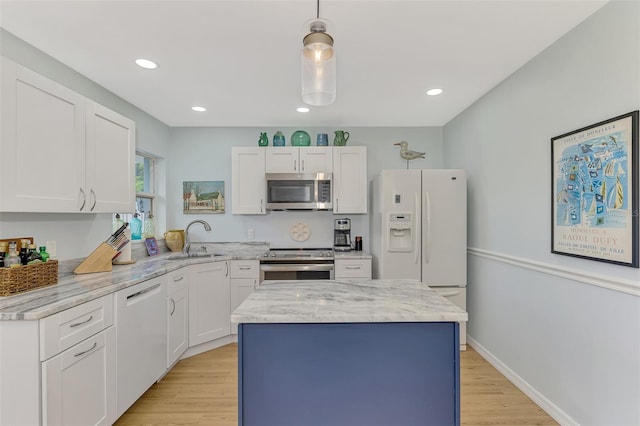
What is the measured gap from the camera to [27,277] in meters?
1.78

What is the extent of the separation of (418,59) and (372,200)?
6.08ft

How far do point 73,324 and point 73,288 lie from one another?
315 millimetres

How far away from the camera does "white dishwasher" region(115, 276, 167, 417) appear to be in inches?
80.3

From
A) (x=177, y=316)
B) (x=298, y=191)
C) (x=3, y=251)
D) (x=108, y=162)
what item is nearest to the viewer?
(x=3, y=251)

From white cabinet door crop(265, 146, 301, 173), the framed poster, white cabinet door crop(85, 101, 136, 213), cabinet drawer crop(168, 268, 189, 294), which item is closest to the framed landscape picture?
white cabinet door crop(265, 146, 301, 173)

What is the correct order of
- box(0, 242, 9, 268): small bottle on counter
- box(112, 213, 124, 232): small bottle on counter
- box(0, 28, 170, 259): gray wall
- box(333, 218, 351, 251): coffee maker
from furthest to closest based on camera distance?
1. box(333, 218, 351, 251): coffee maker
2. box(112, 213, 124, 232): small bottle on counter
3. box(0, 28, 170, 259): gray wall
4. box(0, 242, 9, 268): small bottle on counter

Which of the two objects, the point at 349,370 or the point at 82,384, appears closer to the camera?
the point at 349,370

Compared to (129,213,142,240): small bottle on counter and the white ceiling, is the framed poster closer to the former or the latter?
the white ceiling

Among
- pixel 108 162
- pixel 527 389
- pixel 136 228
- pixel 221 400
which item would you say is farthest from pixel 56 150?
pixel 527 389

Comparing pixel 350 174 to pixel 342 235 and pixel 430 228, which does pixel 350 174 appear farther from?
pixel 430 228

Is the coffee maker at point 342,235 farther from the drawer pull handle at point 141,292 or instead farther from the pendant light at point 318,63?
the pendant light at point 318,63

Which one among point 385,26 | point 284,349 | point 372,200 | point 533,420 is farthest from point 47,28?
point 533,420

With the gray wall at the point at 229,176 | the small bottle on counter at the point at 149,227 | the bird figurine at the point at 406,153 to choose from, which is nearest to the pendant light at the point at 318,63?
the bird figurine at the point at 406,153

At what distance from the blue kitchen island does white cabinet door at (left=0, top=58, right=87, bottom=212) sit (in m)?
1.34
